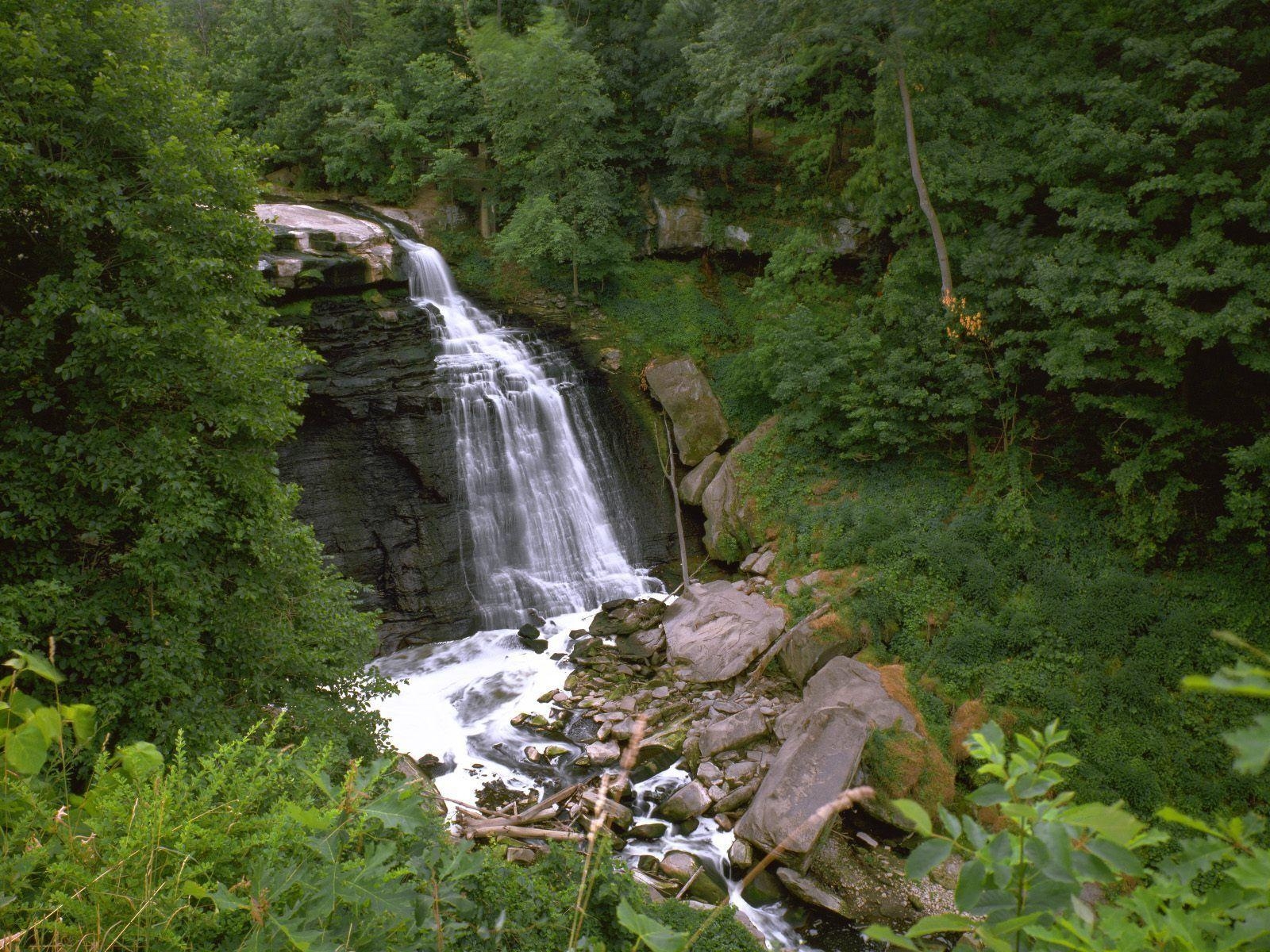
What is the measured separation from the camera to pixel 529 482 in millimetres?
14148

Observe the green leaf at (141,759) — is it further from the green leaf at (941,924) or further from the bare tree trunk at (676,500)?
the bare tree trunk at (676,500)

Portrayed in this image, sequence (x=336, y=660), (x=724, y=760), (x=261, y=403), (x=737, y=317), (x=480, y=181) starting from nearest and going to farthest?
(x=261, y=403)
(x=336, y=660)
(x=724, y=760)
(x=737, y=317)
(x=480, y=181)

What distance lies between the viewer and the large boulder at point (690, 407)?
15062 mm

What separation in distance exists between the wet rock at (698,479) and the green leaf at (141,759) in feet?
41.4

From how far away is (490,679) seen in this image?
36.2 feet

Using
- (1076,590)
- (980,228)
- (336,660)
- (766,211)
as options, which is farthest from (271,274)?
(1076,590)

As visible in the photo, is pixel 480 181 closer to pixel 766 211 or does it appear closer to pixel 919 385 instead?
pixel 766 211

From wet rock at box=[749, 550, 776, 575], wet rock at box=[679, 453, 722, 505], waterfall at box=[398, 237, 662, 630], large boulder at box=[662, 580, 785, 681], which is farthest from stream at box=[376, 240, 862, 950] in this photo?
wet rock at box=[749, 550, 776, 575]

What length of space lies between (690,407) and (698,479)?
1.73 metres

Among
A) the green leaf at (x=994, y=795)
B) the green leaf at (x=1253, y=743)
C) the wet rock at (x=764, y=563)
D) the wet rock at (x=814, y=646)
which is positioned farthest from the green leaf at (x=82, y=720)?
the wet rock at (x=764, y=563)

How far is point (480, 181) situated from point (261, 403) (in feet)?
51.5

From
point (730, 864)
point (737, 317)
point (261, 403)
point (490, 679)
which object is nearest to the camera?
point (261, 403)

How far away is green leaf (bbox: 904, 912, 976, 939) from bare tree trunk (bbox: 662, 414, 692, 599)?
11.1m

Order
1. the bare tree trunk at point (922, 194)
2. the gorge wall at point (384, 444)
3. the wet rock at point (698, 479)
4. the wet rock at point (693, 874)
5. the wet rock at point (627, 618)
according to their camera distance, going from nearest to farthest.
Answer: the wet rock at point (693, 874) < the bare tree trunk at point (922, 194) < the wet rock at point (627, 618) < the gorge wall at point (384, 444) < the wet rock at point (698, 479)
